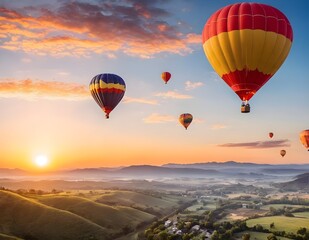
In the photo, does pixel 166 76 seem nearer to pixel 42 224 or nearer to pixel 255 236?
pixel 255 236

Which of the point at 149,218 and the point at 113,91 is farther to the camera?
the point at 149,218

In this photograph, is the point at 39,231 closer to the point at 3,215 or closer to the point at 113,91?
the point at 3,215

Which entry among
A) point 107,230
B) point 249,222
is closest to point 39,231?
point 107,230

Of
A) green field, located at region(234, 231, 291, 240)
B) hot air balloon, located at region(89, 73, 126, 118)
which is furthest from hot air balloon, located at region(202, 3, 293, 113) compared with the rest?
green field, located at region(234, 231, 291, 240)

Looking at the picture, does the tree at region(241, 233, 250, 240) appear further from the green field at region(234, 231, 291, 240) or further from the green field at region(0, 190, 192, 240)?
the green field at region(0, 190, 192, 240)

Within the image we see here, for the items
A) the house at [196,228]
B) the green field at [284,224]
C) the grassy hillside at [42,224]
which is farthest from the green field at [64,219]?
the green field at [284,224]

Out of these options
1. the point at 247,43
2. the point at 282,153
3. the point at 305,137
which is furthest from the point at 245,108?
the point at 282,153
